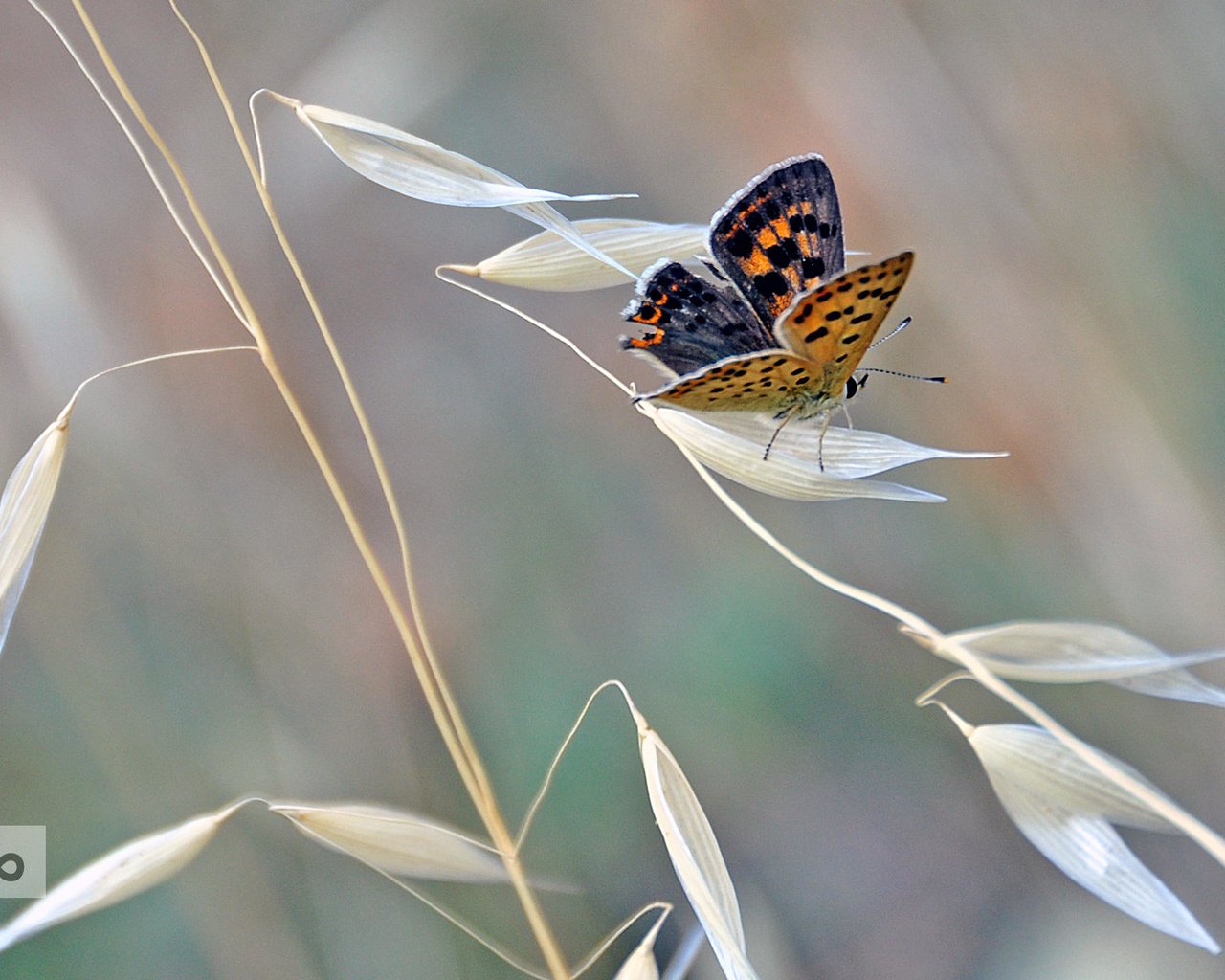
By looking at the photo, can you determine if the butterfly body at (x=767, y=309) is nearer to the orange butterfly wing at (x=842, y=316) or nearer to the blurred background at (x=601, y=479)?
the orange butterfly wing at (x=842, y=316)

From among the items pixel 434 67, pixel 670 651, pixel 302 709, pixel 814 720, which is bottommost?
pixel 814 720

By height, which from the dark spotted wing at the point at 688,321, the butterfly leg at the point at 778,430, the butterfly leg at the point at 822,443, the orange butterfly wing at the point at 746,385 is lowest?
the butterfly leg at the point at 822,443

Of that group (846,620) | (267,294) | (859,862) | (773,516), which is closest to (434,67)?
(267,294)

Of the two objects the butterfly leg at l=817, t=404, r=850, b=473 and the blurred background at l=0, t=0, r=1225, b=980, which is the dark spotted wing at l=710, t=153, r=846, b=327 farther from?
the blurred background at l=0, t=0, r=1225, b=980

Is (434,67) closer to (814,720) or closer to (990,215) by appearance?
(990,215)

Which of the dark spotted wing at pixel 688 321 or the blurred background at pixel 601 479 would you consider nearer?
the dark spotted wing at pixel 688 321

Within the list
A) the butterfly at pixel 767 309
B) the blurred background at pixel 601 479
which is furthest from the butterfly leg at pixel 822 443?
the blurred background at pixel 601 479
